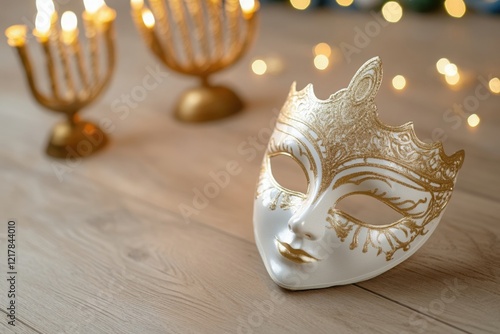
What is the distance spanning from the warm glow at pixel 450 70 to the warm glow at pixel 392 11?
30 centimetres

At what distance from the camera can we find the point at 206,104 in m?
1.18

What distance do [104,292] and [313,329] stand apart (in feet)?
0.83

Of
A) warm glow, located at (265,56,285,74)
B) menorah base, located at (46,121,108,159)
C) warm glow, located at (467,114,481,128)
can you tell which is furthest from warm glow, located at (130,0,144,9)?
warm glow, located at (467,114,481,128)

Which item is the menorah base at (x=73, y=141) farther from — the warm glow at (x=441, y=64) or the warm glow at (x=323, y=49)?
the warm glow at (x=441, y=64)

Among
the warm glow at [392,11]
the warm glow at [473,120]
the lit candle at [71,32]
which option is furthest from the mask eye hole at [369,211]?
the warm glow at [392,11]

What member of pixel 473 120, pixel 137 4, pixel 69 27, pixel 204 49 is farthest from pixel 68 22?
pixel 473 120

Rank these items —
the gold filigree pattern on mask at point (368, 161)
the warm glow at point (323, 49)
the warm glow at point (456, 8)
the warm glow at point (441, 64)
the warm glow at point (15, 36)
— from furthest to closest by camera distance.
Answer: the warm glow at point (456, 8), the warm glow at point (323, 49), the warm glow at point (441, 64), the warm glow at point (15, 36), the gold filigree pattern on mask at point (368, 161)

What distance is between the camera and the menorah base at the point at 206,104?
1.18m

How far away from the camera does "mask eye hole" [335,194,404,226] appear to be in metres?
0.86

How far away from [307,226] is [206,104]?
1.76 ft

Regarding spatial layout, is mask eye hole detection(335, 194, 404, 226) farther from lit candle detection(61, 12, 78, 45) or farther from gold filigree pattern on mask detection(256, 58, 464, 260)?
lit candle detection(61, 12, 78, 45)

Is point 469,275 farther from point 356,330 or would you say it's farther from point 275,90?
point 275,90

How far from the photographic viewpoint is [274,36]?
59.8 inches

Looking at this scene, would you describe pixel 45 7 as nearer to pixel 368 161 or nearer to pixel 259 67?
pixel 259 67
